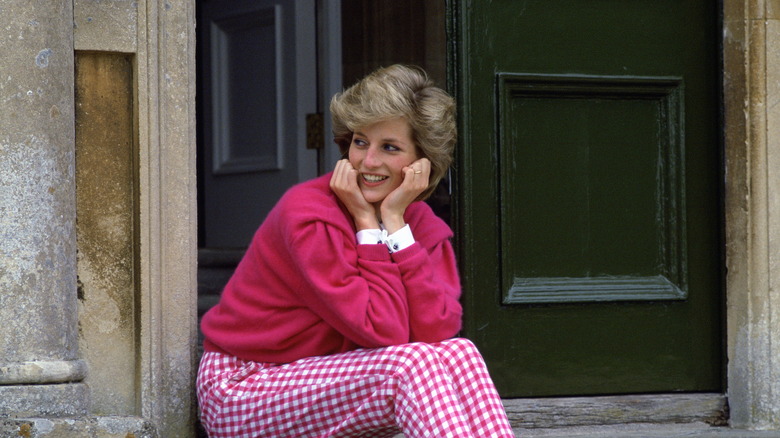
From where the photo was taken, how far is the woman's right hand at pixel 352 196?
3.00 meters

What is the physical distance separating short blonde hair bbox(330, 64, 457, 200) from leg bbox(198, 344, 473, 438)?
2.15 ft

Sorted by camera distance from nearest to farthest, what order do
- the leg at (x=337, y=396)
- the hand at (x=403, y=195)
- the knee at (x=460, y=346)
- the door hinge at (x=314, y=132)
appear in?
the leg at (x=337, y=396) < the knee at (x=460, y=346) < the hand at (x=403, y=195) < the door hinge at (x=314, y=132)

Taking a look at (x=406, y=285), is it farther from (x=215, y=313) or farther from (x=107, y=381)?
(x=107, y=381)

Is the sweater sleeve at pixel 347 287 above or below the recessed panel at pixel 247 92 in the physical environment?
below

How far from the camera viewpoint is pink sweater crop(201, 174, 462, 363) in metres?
2.82

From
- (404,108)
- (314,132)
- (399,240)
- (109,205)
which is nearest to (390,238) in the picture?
(399,240)

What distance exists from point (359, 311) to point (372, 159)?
0.49 metres

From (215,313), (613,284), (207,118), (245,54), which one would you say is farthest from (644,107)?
(207,118)

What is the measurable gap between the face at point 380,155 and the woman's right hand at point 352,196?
0.06m

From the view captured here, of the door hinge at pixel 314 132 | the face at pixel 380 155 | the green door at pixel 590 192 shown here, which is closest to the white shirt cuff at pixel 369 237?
the face at pixel 380 155

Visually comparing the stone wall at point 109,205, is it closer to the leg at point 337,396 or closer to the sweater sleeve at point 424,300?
the leg at point 337,396

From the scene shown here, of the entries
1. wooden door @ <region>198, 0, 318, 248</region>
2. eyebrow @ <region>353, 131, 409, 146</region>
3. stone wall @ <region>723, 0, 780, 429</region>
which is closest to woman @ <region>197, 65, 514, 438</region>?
eyebrow @ <region>353, 131, 409, 146</region>

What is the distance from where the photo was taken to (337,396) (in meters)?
2.82

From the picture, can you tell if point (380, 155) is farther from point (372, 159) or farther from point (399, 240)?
point (399, 240)
